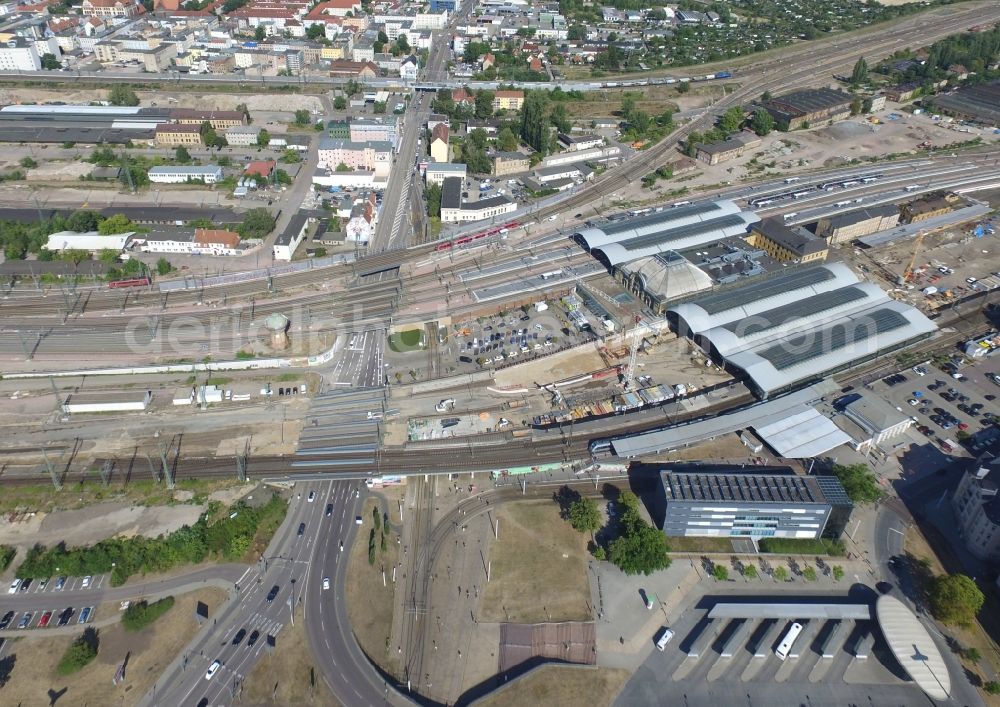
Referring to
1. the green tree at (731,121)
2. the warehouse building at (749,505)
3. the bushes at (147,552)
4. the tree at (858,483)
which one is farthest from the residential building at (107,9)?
the tree at (858,483)

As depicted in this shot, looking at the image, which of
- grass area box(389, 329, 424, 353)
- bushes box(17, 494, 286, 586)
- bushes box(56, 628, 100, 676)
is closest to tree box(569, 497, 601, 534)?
bushes box(17, 494, 286, 586)

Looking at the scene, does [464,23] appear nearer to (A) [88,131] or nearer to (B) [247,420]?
(A) [88,131]

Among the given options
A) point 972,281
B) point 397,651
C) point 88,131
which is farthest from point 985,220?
point 88,131

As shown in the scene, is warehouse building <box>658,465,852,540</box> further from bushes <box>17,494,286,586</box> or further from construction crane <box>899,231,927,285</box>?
construction crane <box>899,231,927,285</box>

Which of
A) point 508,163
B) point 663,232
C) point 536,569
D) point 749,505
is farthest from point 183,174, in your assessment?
point 749,505

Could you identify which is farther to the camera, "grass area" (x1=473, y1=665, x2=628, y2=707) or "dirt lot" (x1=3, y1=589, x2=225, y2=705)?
"grass area" (x1=473, y1=665, x2=628, y2=707)
